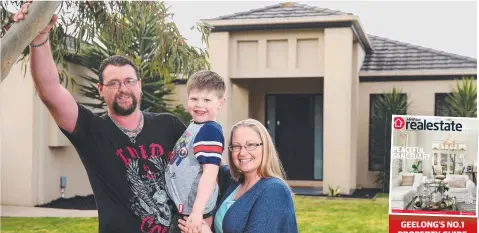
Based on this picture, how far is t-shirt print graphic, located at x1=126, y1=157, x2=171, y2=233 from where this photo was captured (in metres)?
2.06

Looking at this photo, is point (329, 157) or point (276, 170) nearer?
point (276, 170)

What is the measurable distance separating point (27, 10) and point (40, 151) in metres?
6.47

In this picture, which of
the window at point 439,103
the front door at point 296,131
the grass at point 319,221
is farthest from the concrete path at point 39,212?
the window at point 439,103

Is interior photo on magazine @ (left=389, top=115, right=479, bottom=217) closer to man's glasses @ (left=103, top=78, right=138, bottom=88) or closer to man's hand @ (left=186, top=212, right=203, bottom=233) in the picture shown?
man's hand @ (left=186, top=212, right=203, bottom=233)

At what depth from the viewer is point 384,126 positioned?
957 centimetres

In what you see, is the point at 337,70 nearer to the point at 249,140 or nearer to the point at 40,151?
the point at 40,151

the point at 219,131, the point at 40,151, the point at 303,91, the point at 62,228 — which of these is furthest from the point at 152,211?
the point at 303,91

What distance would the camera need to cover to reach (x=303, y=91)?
34.9 ft

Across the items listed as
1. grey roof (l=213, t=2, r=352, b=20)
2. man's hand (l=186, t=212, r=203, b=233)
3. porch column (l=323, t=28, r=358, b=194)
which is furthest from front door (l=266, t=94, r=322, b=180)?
man's hand (l=186, t=212, r=203, b=233)

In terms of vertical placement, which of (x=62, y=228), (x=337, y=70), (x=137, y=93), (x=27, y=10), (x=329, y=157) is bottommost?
(x=62, y=228)

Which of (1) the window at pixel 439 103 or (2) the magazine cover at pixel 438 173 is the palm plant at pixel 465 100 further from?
(2) the magazine cover at pixel 438 173

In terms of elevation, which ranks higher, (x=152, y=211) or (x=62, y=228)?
(x=152, y=211)

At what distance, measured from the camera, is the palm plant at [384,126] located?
9.34 m

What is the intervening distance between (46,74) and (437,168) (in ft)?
11.8
